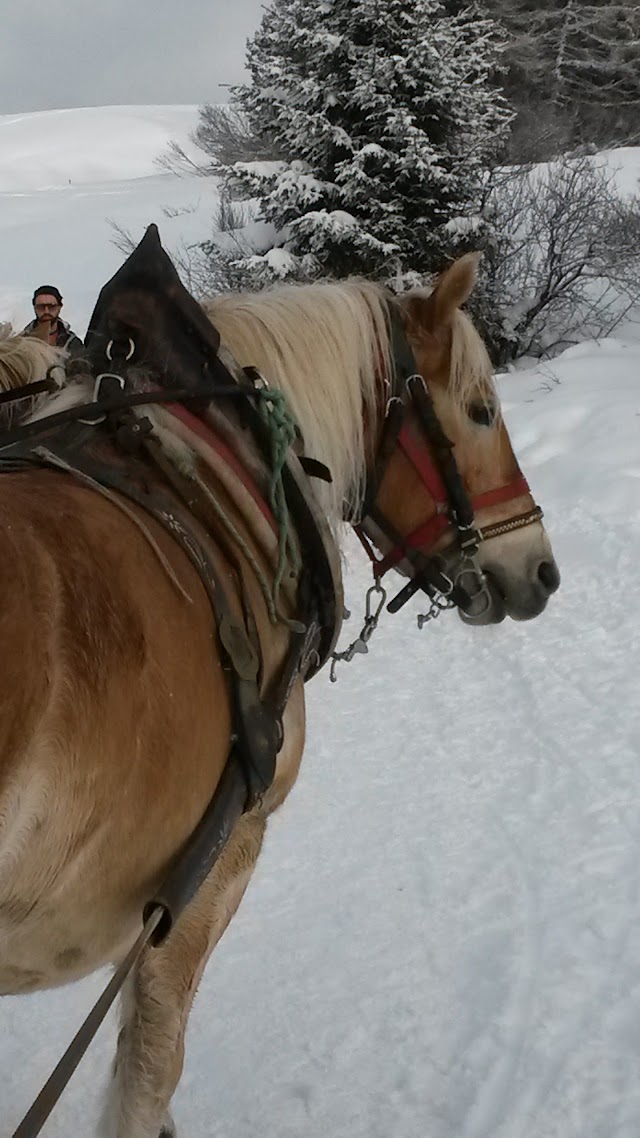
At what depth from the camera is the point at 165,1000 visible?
5.34 ft

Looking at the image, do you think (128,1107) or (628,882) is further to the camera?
(628,882)

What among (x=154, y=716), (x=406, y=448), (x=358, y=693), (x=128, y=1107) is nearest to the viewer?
(x=154, y=716)

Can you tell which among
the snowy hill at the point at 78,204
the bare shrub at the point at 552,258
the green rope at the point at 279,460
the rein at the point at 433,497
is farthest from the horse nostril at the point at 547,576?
the bare shrub at the point at 552,258

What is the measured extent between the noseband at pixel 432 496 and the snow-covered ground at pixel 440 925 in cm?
127

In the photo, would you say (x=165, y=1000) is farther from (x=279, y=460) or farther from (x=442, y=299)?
(x=442, y=299)

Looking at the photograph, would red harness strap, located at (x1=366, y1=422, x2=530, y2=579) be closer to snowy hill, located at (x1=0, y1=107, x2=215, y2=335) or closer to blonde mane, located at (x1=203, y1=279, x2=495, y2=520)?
blonde mane, located at (x1=203, y1=279, x2=495, y2=520)

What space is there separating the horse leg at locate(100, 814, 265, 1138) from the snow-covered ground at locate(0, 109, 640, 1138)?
659 millimetres

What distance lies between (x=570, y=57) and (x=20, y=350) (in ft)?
61.5

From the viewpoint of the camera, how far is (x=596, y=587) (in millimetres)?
5195

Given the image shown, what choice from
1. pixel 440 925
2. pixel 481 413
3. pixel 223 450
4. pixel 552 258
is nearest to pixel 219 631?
pixel 223 450

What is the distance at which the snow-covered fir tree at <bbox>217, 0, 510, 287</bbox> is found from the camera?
26.8 feet

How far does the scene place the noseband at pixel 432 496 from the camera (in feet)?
7.02

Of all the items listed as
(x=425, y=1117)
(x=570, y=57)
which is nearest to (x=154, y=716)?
(x=425, y=1117)

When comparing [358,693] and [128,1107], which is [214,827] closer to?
[128,1107]
